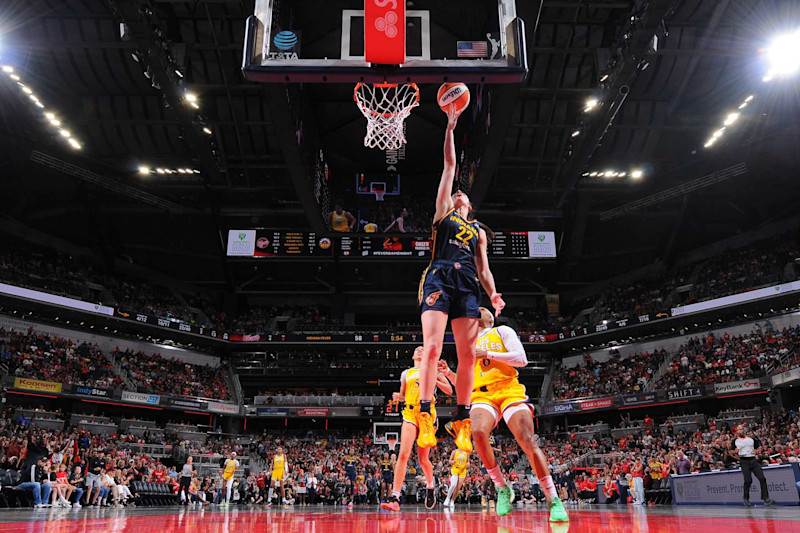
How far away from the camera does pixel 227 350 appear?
3959cm

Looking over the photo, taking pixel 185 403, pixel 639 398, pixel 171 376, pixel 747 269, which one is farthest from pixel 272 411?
pixel 747 269

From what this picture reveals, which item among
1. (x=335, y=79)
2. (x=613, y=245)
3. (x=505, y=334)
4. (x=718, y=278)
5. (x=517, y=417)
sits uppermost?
(x=613, y=245)

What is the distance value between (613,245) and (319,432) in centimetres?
2296

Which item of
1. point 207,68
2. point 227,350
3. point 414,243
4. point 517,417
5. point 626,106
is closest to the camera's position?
point 517,417

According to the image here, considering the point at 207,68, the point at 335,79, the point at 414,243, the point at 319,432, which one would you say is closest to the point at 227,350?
the point at 319,432

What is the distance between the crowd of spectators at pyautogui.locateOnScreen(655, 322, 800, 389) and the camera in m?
27.2

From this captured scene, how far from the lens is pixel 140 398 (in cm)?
3091

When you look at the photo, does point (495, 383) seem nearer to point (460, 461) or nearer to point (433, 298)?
point (460, 461)

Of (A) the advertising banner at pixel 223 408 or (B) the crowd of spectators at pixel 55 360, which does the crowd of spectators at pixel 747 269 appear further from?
(B) the crowd of spectators at pixel 55 360

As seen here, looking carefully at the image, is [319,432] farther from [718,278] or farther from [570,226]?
[718,278]

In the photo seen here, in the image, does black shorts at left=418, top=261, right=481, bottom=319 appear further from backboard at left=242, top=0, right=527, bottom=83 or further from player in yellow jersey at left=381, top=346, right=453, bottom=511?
backboard at left=242, top=0, right=527, bottom=83

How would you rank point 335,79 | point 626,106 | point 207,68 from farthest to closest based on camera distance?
point 626,106
point 207,68
point 335,79

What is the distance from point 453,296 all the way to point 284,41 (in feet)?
19.5

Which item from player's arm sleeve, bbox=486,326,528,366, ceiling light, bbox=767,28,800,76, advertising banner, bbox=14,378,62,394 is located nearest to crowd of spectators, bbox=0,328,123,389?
advertising banner, bbox=14,378,62,394
